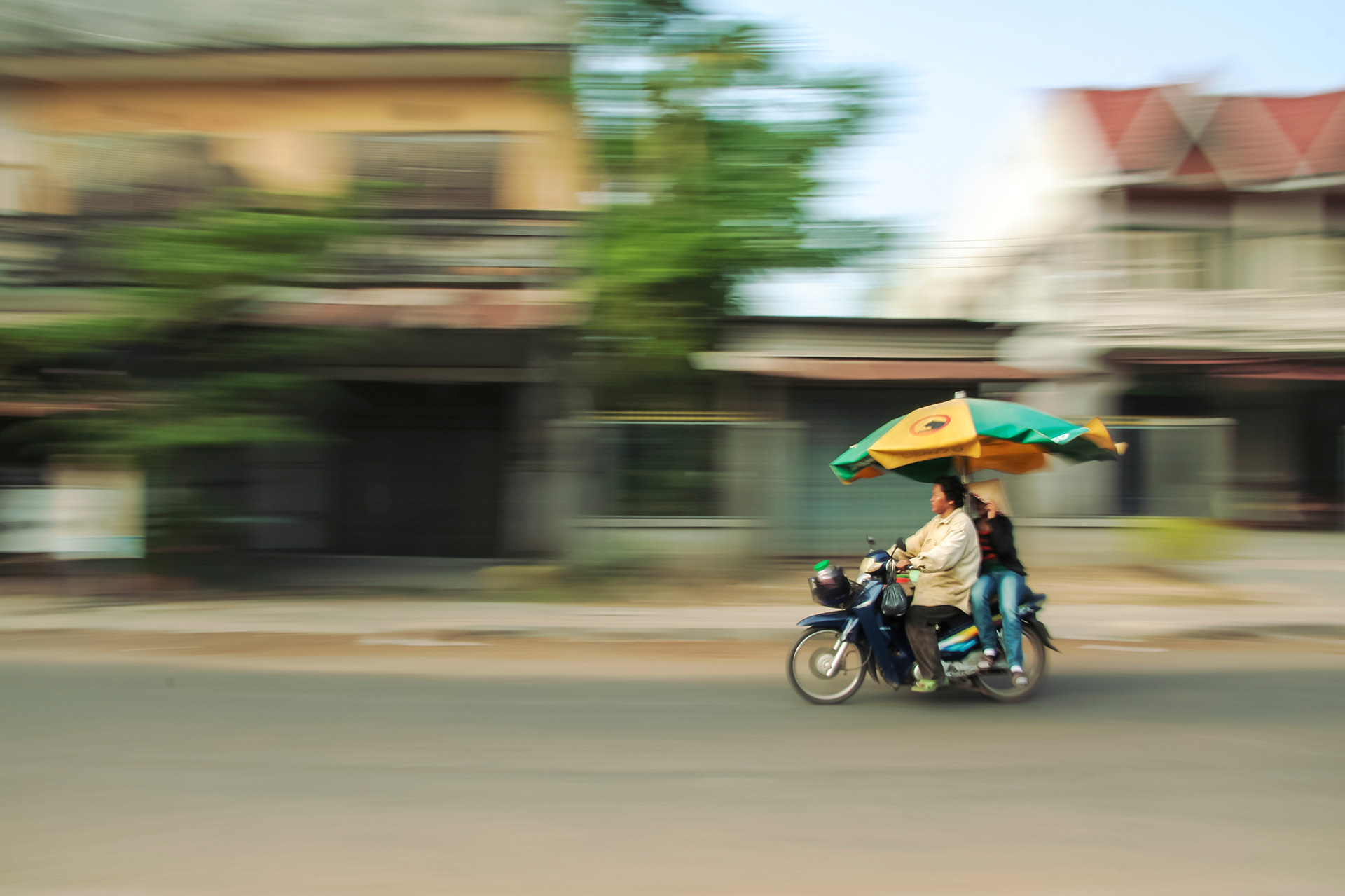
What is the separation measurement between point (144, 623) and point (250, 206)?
4.21 m

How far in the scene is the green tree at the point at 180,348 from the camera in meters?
9.81

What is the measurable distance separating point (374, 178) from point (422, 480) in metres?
4.22

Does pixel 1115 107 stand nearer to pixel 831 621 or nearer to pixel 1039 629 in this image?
pixel 1039 629

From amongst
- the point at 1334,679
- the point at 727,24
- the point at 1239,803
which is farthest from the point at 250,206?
the point at 1334,679

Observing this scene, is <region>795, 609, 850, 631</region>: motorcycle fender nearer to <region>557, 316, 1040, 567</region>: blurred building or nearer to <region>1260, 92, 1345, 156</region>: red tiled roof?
<region>557, 316, 1040, 567</region>: blurred building

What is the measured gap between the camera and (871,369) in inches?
512

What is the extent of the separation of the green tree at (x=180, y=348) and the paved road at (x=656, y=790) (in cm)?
375

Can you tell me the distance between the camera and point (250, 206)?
33.0 feet

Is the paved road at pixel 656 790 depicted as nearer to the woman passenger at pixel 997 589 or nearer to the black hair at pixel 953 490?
the woman passenger at pixel 997 589

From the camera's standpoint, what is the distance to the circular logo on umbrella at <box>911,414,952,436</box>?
6.21 m

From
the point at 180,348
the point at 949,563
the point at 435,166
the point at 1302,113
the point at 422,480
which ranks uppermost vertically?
the point at 1302,113

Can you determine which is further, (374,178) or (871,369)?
(374,178)

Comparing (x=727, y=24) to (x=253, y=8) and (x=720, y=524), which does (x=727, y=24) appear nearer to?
(x=720, y=524)

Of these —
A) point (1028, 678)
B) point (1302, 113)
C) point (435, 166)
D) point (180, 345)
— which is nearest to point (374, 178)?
point (435, 166)
